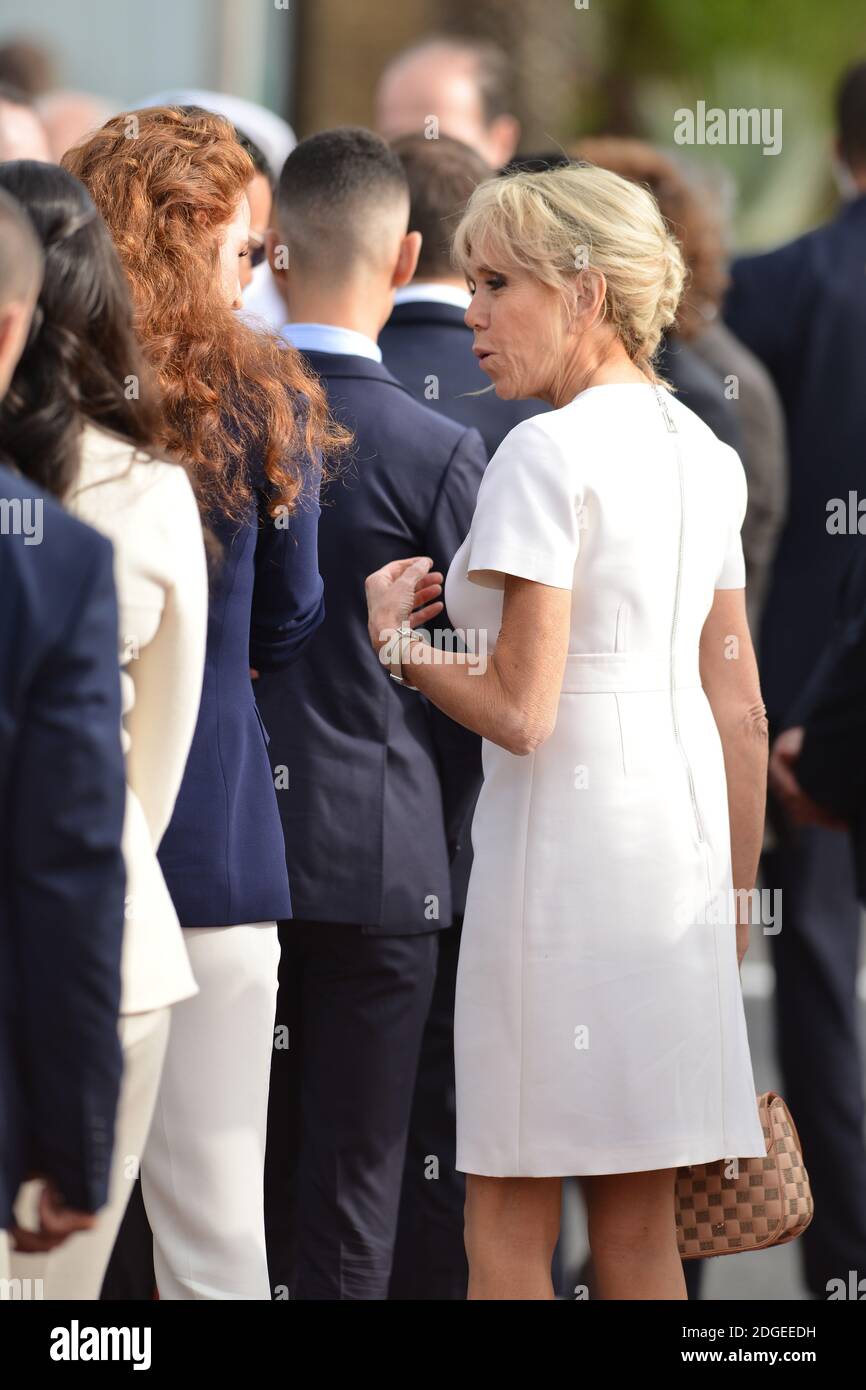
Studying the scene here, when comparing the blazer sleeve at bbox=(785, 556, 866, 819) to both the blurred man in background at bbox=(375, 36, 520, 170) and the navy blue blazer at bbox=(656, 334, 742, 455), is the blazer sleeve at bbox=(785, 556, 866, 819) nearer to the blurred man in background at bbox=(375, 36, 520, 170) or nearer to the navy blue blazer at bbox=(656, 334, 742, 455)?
the navy blue blazer at bbox=(656, 334, 742, 455)

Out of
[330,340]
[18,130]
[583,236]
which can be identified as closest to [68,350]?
[583,236]

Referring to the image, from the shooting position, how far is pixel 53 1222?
2182 mm

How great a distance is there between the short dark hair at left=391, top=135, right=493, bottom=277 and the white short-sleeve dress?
107 centimetres

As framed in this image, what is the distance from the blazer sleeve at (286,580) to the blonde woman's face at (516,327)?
12.1 inches

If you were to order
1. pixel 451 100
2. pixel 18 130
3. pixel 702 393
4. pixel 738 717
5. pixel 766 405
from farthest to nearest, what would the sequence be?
1. pixel 451 100
2. pixel 766 405
3. pixel 18 130
4. pixel 702 393
5. pixel 738 717

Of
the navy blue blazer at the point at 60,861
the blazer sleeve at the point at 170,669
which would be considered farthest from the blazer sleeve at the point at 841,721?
the navy blue blazer at the point at 60,861


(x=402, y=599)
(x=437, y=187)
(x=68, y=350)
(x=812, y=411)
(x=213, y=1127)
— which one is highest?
(x=437, y=187)

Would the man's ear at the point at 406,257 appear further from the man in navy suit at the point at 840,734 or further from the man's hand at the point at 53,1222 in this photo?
Result: the man's hand at the point at 53,1222

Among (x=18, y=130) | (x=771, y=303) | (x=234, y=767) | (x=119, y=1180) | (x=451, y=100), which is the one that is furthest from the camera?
(x=451, y=100)

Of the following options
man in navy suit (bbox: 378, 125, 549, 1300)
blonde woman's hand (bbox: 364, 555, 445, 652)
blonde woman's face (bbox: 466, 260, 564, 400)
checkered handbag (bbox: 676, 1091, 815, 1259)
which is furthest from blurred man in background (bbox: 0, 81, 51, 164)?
checkered handbag (bbox: 676, 1091, 815, 1259)

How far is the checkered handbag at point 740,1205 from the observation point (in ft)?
9.49

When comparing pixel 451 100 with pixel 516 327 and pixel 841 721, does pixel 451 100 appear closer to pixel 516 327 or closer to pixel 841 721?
pixel 841 721

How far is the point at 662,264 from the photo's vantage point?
9.48 ft

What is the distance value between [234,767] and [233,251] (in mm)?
749
